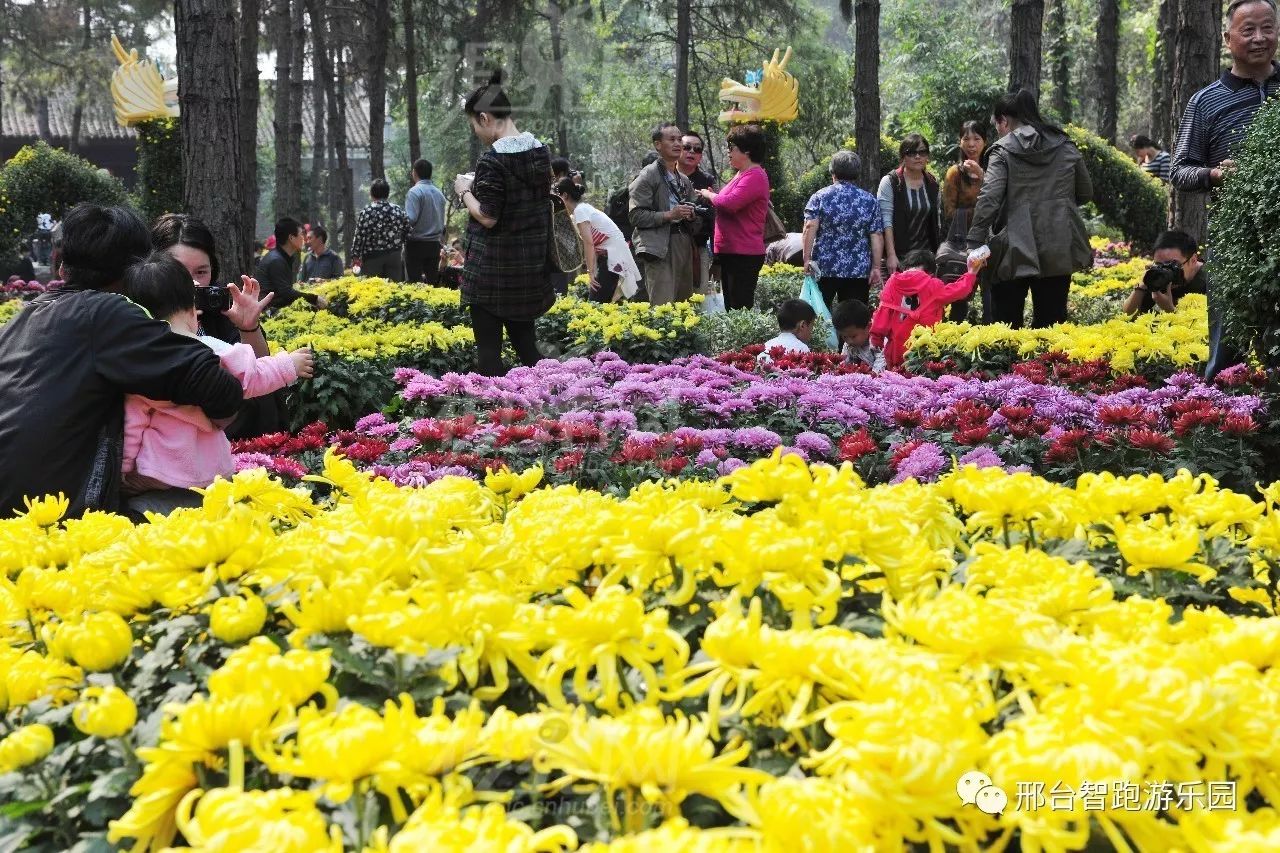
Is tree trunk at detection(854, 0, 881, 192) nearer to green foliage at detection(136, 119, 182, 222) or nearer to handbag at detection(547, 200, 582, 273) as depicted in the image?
handbag at detection(547, 200, 582, 273)

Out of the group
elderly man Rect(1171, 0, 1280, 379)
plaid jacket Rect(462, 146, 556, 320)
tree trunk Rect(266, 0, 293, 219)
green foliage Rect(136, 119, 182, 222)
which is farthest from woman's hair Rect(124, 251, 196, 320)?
tree trunk Rect(266, 0, 293, 219)

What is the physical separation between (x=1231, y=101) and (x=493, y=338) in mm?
3876

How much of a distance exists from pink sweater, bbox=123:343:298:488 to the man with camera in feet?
20.1

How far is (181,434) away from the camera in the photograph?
3750 mm

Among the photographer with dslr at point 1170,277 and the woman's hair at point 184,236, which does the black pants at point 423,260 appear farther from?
the woman's hair at point 184,236

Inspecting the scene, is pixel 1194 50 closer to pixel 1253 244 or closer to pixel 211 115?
pixel 1253 244

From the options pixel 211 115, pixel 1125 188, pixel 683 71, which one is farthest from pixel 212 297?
pixel 683 71

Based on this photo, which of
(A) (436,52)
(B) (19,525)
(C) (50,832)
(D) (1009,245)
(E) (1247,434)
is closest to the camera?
(C) (50,832)

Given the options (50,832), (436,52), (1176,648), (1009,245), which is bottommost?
(50,832)

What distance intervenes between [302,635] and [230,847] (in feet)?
1.45

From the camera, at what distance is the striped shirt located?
5844 mm

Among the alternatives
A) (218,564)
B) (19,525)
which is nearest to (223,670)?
(218,564)

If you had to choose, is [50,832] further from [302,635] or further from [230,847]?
[230,847]

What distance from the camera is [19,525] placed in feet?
7.95
